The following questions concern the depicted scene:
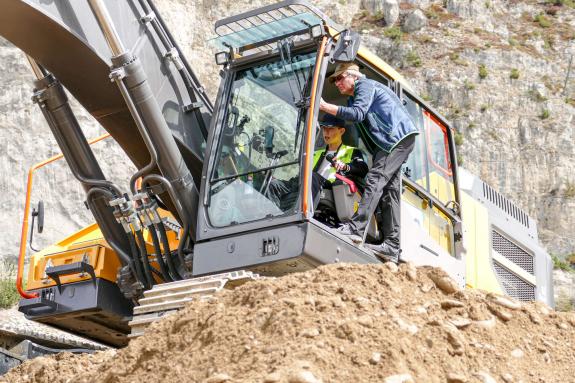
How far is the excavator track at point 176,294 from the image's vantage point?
247 inches

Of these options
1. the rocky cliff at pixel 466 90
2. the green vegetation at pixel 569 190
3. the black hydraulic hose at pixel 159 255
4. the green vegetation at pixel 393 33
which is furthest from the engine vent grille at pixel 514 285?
the green vegetation at pixel 393 33

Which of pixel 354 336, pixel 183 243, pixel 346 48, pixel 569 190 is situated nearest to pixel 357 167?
pixel 346 48

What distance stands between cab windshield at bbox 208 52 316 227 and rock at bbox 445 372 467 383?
2.07m

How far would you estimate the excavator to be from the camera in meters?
6.78

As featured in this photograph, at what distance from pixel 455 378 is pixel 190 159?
131 inches

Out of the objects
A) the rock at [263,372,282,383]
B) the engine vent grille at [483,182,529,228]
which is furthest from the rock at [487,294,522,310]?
the engine vent grille at [483,182,529,228]

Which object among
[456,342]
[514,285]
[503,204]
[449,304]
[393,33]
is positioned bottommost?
[456,342]

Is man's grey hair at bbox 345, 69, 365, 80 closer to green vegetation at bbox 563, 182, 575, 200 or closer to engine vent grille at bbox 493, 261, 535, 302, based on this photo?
engine vent grille at bbox 493, 261, 535, 302

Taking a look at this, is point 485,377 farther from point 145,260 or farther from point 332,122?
point 145,260

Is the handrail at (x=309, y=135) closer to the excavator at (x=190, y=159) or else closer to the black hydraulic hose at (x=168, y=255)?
the excavator at (x=190, y=159)

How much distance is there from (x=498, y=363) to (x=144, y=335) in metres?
2.06

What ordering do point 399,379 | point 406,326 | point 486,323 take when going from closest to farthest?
point 399,379
point 406,326
point 486,323

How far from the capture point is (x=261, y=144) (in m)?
7.26

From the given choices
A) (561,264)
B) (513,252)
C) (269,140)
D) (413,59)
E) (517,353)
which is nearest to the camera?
(517,353)
